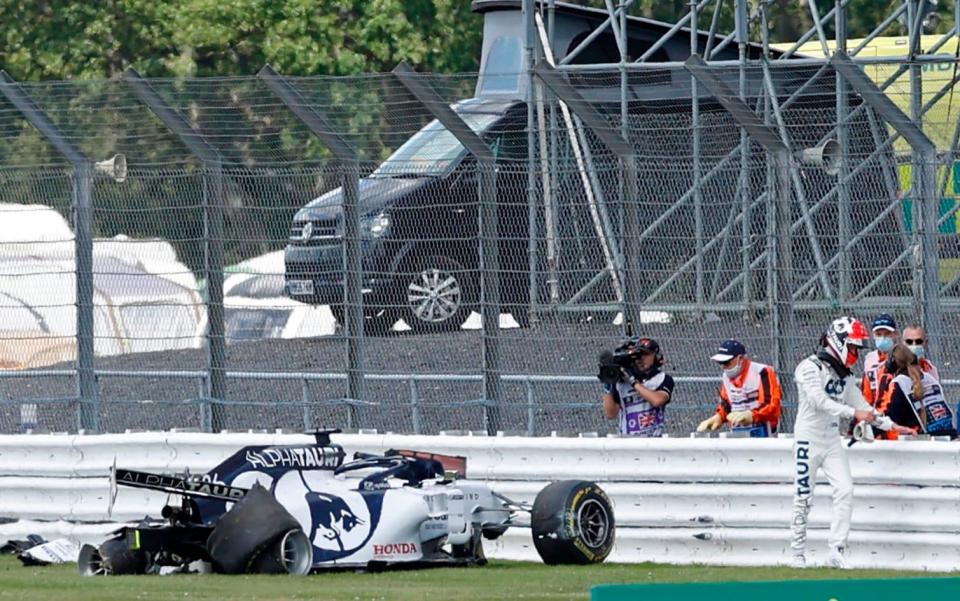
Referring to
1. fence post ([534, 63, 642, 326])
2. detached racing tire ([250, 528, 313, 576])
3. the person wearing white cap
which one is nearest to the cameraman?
fence post ([534, 63, 642, 326])

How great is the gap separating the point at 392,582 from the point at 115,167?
471 centimetres

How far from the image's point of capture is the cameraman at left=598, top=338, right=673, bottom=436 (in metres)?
14.4

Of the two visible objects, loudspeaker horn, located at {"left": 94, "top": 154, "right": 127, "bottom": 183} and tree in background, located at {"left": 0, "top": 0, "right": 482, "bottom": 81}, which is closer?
loudspeaker horn, located at {"left": 94, "top": 154, "right": 127, "bottom": 183}

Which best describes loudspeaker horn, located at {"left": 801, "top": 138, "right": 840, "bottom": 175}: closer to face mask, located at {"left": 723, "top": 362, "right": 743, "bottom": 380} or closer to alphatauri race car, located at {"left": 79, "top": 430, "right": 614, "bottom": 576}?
face mask, located at {"left": 723, "top": 362, "right": 743, "bottom": 380}

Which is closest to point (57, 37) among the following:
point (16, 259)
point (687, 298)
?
point (16, 259)

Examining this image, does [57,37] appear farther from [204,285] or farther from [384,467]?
[384,467]

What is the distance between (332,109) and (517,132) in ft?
4.11

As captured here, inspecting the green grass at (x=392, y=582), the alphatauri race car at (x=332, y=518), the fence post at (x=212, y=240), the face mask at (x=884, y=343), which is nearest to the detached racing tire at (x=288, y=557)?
the alphatauri race car at (x=332, y=518)

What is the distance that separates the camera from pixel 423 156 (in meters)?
15.3

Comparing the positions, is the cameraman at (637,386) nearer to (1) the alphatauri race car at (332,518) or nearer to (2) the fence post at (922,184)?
(1) the alphatauri race car at (332,518)

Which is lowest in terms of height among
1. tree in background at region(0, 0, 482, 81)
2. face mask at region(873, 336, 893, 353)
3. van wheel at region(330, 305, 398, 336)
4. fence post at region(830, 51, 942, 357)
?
face mask at region(873, 336, 893, 353)

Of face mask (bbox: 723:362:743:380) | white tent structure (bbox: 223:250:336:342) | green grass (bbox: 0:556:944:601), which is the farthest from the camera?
white tent structure (bbox: 223:250:336:342)

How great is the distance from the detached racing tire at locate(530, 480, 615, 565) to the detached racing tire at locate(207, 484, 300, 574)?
4.96 feet

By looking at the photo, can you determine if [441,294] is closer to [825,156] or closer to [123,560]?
[825,156]
